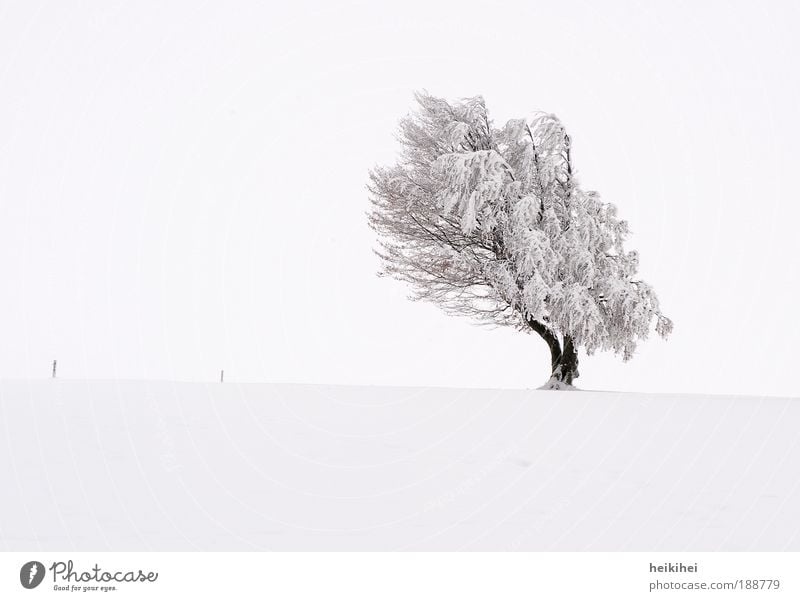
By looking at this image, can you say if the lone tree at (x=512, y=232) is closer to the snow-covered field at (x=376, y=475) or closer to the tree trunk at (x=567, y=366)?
the tree trunk at (x=567, y=366)

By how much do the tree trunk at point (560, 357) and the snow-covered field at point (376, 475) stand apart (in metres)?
7.31

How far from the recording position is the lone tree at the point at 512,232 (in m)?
16.2

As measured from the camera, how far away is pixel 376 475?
6.93m

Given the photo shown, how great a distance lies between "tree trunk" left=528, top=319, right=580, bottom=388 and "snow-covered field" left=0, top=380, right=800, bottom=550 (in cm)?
731

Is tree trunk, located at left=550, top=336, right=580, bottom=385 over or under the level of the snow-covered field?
over

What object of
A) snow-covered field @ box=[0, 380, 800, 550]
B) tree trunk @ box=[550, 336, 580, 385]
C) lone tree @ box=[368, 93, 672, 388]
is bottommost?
snow-covered field @ box=[0, 380, 800, 550]

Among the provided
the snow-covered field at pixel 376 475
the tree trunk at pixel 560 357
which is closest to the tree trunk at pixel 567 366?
the tree trunk at pixel 560 357

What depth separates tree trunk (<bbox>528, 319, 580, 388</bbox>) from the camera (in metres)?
17.5

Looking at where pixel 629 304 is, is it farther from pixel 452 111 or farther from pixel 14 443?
pixel 14 443

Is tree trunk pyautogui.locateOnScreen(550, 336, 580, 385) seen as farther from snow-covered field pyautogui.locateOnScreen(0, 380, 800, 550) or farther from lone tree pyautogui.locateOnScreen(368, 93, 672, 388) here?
snow-covered field pyautogui.locateOnScreen(0, 380, 800, 550)

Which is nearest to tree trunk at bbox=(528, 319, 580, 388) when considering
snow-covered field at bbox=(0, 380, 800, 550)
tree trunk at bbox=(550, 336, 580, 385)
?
tree trunk at bbox=(550, 336, 580, 385)

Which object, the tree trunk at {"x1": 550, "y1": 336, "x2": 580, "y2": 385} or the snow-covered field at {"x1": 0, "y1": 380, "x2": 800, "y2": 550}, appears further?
the tree trunk at {"x1": 550, "y1": 336, "x2": 580, "y2": 385}

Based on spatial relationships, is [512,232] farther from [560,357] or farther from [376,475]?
[376,475]
